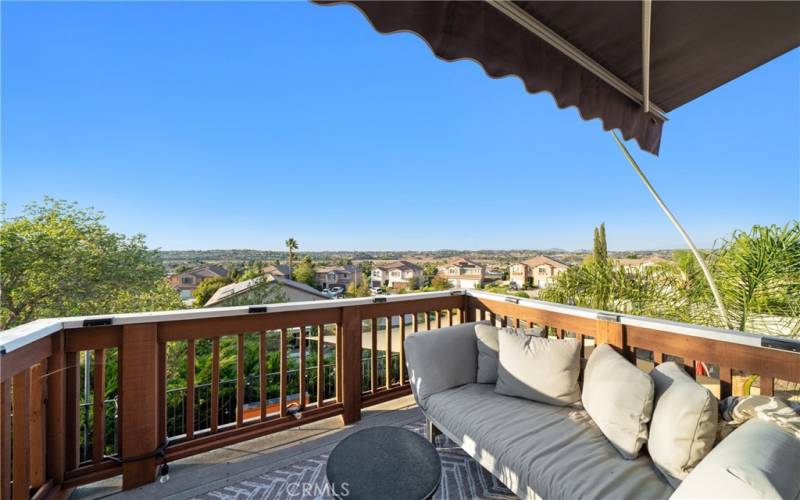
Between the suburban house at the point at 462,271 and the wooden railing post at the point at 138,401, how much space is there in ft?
34.3

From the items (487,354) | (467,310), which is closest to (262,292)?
(467,310)

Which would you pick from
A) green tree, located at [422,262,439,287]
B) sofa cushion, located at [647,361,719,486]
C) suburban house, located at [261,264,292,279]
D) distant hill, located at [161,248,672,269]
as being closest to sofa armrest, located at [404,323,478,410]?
sofa cushion, located at [647,361,719,486]

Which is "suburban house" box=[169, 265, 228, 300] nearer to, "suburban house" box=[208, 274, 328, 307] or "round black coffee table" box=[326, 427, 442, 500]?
"suburban house" box=[208, 274, 328, 307]

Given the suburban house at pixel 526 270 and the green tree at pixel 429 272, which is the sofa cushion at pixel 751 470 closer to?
the suburban house at pixel 526 270

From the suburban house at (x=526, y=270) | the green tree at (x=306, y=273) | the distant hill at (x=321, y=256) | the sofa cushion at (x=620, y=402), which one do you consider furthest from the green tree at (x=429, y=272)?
the sofa cushion at (x=620, y=402)

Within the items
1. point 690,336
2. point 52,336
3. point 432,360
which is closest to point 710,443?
point 690,336

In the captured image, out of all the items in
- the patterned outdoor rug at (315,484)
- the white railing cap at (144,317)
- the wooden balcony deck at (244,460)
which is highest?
the white railing cap at (144,317)

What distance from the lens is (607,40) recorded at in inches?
57.9

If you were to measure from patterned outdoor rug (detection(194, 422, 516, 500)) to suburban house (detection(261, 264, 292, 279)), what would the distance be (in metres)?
17.2

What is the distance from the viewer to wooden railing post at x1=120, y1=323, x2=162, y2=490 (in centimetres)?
193

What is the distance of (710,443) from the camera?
4.25ft

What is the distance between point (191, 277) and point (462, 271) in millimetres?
13868

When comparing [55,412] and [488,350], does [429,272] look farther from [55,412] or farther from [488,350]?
[55,412]

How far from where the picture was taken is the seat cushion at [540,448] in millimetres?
1333
